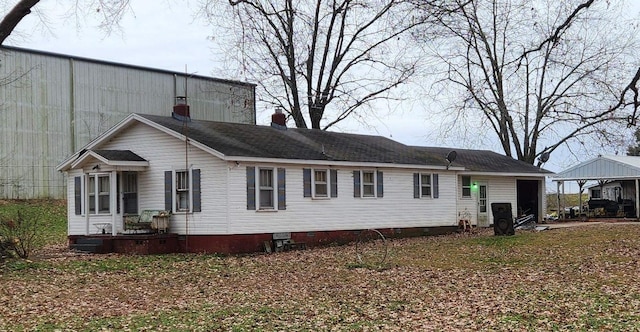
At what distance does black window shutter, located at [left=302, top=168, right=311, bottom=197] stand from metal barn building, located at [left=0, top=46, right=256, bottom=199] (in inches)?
484

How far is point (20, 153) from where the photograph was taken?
119 feet

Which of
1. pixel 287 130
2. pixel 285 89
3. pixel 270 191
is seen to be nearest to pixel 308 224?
pixel 270 191

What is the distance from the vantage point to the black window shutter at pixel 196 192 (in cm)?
2177

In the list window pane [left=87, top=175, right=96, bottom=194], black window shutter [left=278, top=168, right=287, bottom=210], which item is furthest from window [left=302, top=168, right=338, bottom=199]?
window pane [left=87, top=175, right=96, bottom=194]

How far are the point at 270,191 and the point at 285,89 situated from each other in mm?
18698

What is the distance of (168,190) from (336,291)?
9698mm

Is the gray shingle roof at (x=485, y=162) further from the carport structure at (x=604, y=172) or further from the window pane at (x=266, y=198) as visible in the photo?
the window pane at (x=266, y=198)

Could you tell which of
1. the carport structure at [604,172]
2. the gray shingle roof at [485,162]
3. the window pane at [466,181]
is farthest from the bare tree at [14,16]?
the carport structure at [604,172]

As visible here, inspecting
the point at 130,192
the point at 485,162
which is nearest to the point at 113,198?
the point at 130,192

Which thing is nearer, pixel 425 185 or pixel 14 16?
pixel 14 16

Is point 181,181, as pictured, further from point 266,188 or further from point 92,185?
point 92,185

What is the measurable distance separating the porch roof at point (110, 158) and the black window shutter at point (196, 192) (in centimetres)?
219

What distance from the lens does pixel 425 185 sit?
28.5 meters

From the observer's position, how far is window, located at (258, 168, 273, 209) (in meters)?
Result: 22.2
